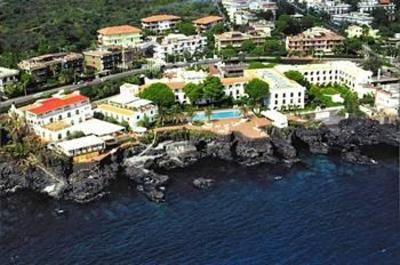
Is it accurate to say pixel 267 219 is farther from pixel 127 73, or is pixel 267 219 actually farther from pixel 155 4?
pixel 155 4

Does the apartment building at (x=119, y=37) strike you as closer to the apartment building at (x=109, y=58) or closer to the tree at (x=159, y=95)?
the apartment building at (x=109, y=58)

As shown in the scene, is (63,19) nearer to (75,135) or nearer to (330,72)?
(330,72)

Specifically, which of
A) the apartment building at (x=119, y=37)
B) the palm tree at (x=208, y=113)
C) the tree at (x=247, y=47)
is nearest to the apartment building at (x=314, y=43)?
the tree at (x=247, y=47)

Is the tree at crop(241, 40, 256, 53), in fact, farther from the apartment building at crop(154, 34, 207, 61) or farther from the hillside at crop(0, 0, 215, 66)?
the hillside at crop(0, 0, 215, 66)

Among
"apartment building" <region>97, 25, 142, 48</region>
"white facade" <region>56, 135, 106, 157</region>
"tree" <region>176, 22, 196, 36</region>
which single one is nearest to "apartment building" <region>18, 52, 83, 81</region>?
"apartment building" <region>97, 25, 142, 48</region>

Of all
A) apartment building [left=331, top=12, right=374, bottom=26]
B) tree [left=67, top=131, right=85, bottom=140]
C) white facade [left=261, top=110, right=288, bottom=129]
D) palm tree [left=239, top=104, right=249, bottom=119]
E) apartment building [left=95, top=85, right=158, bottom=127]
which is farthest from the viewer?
apartment building [left=331, top=12, right=374, bottom=26]

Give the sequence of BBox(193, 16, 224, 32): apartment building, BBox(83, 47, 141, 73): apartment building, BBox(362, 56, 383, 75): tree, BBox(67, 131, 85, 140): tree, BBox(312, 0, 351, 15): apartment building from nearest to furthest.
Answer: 1. BBox(67, 131, 85, 140): tree
2. BBox(362, 56, 383, 75): tree
3. BBox(83, 47, 141, 73): apartment building
4. BBox(193, 16, 224, 32): apartment building
5. BBox(312, 0, 351, 15): apartment building
